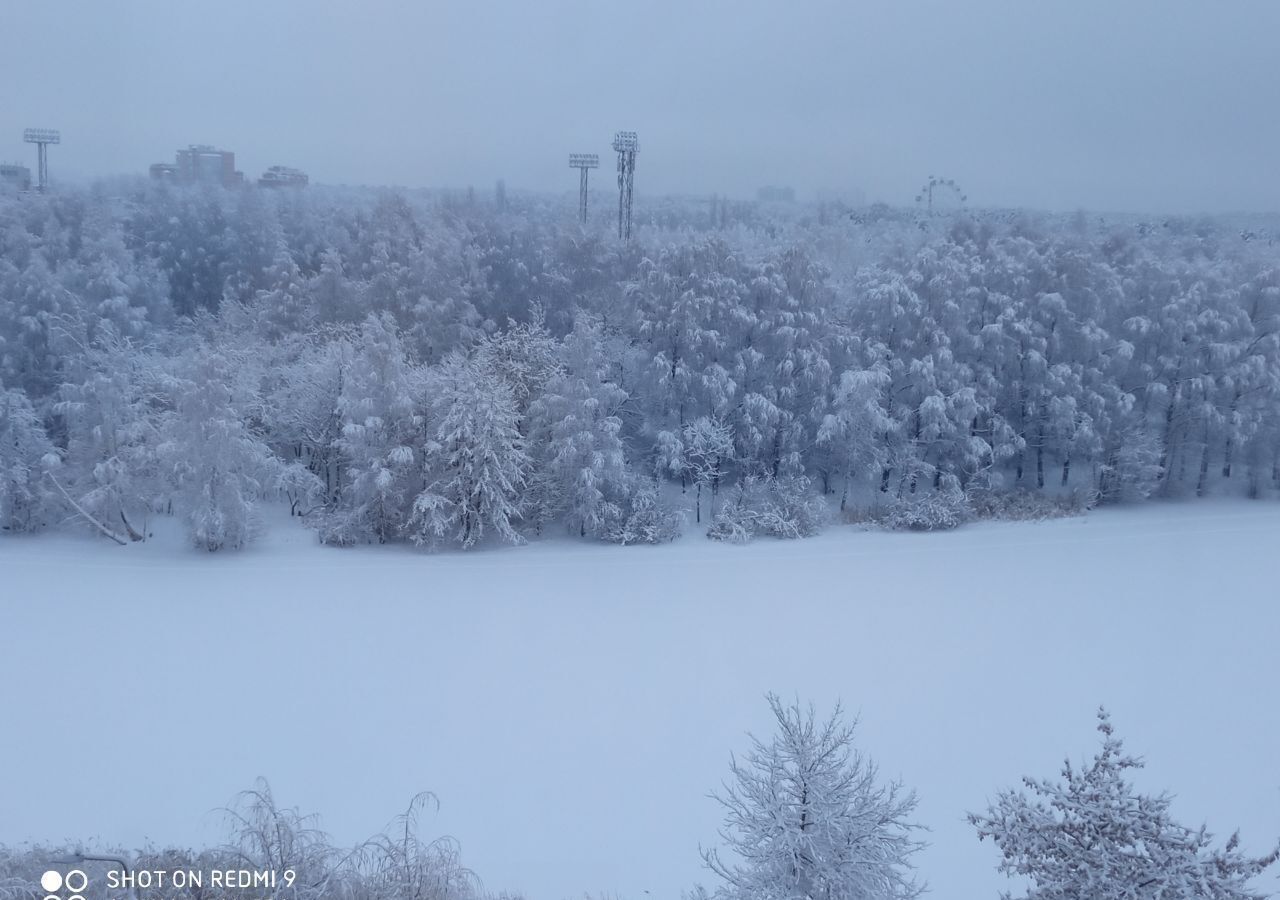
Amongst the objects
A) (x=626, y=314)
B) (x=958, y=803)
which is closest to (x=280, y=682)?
(x=958, y=803)

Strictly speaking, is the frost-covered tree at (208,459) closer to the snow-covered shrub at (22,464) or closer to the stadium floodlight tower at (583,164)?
the snow-covered shrub at (22,464)

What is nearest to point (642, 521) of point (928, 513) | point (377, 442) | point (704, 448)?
point (704, 448)

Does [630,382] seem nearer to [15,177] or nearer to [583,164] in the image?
[583,164]

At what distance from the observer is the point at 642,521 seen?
17.8 m

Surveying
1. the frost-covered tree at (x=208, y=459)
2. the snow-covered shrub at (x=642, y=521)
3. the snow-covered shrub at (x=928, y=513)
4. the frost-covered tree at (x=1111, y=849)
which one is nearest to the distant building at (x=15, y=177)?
the frost-covered tree at (x=208, y=459)

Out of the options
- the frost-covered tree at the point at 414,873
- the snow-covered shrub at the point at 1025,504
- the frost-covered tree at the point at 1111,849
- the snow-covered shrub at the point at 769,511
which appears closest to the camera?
the frost-covered tree at the point at 1111,849

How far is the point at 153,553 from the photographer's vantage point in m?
16.2

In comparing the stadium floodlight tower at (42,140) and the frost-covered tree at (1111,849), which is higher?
the stadium floodlight tower at (42,140)

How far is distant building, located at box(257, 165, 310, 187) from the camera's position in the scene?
103 ft

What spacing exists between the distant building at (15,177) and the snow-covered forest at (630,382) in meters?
2.53

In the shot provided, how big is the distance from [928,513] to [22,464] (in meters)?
16.9

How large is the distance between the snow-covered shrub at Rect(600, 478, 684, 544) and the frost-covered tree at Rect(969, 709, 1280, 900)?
41.9 feet

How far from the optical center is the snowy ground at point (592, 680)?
8.52 meters

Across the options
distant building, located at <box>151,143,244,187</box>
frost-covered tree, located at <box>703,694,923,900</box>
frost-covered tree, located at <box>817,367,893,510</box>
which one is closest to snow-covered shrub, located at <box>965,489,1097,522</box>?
frost-covered tree, located at <box>817,367,893,510</box>
